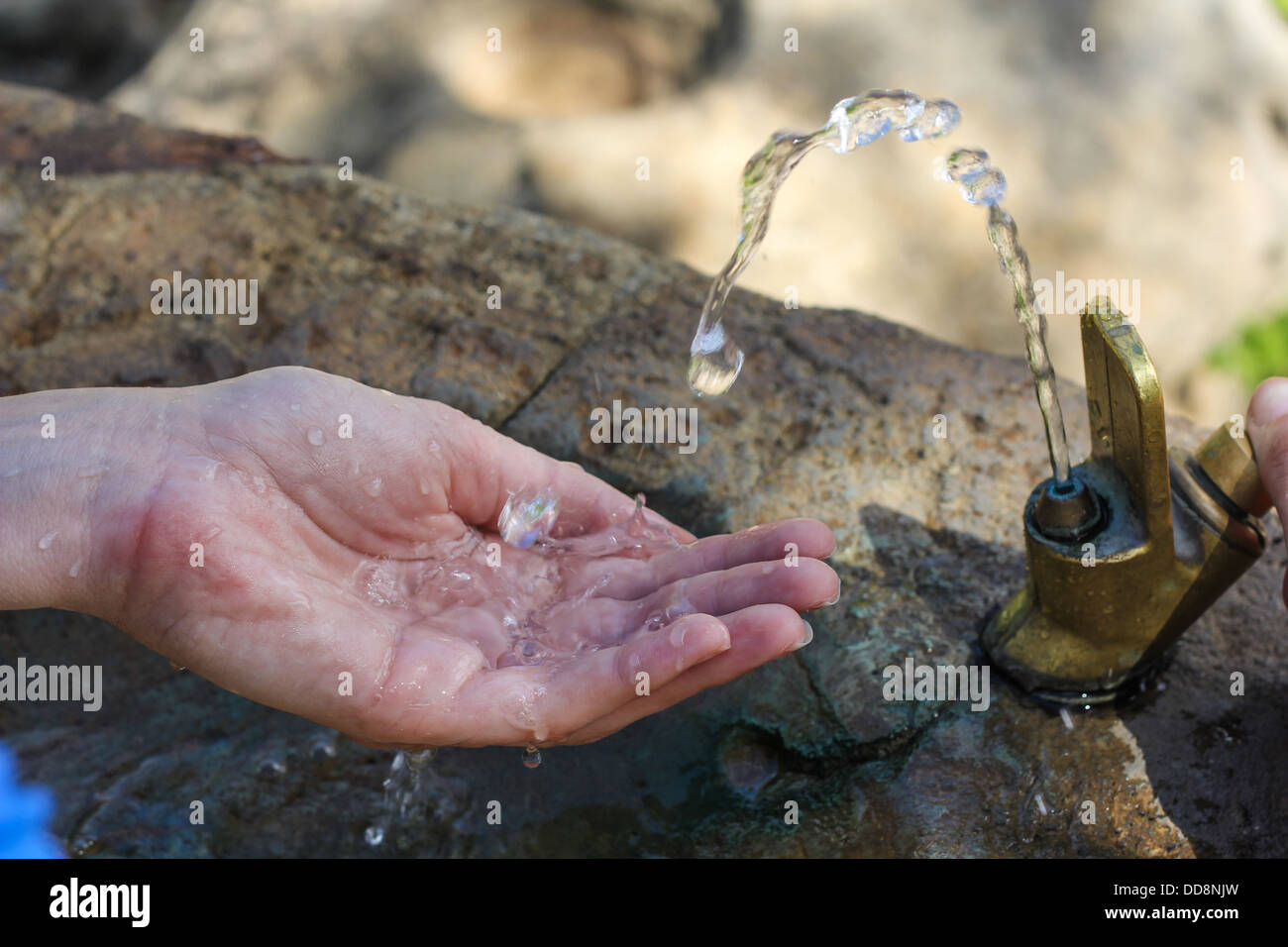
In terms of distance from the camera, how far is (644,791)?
1.62m

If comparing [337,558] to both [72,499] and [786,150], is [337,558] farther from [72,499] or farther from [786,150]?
[786,150]

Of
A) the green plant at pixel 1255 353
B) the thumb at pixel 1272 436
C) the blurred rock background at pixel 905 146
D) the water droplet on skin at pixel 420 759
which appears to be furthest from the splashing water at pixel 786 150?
the green plant at pixel 1255 353

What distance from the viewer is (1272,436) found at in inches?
59.0

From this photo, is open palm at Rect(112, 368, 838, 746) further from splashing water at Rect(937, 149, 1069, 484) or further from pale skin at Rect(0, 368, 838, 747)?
splashing water at Rect(937, 149, 1069, 484)

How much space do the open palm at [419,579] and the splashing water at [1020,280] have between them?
334 millimetres

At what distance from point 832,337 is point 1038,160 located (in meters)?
1.60

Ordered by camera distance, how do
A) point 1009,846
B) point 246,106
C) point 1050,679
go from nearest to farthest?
point 1009,846
point 1050,679
point 246,106

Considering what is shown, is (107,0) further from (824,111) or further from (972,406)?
(972,406)

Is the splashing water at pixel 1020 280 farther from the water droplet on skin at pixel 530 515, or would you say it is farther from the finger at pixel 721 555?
the water droplet on skin at pixel 530 515

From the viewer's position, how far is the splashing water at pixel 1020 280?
1.53 m

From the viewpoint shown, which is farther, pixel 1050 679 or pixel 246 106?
pixel 246 106

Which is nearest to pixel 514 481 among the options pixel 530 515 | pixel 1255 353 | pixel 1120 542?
pixel 530 515

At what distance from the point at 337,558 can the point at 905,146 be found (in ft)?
7.62

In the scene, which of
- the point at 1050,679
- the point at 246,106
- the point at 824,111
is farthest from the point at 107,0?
the point at 1050,679
